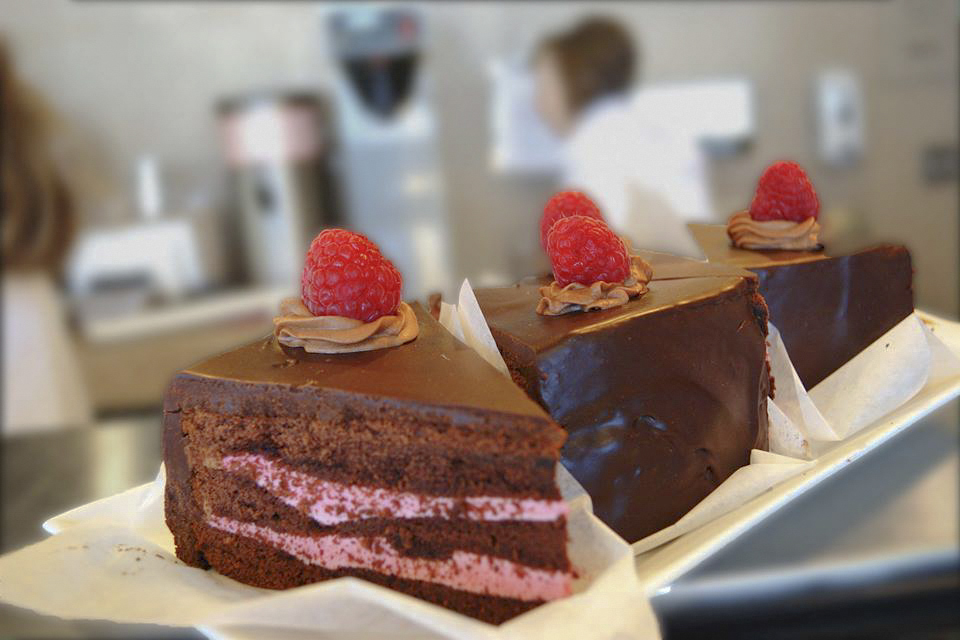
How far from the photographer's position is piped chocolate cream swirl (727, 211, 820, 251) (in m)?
1.65

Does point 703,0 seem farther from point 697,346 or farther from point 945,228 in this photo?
point 697,346

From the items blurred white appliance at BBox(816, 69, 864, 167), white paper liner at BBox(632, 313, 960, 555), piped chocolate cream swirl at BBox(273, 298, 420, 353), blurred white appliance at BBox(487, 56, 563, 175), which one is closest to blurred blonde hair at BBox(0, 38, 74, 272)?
piped chocolate cream swirl at BBox(273, 298, 420, 353)

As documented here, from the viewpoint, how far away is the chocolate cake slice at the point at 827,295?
156 cm

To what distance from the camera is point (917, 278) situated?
4566 millimetres

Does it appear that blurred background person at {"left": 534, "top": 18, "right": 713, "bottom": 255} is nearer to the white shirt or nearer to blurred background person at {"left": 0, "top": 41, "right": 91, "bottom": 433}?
the white shirt

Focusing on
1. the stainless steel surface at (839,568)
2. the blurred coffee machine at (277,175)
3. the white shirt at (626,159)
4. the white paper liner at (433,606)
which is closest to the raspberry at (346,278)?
the white paper liner at (433,606)

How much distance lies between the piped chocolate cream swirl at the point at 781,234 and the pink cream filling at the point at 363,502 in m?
0.89

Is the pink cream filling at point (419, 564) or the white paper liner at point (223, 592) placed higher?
the white paper liner at point (223, 592)

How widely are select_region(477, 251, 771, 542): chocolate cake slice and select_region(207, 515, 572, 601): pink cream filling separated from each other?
16cm

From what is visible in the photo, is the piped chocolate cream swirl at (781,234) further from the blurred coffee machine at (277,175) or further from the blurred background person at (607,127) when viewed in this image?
the blurred coffee machine at (277,175)

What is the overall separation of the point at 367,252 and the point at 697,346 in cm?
53

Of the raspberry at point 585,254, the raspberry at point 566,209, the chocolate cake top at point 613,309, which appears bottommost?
the chocolate cake top at point 613,309

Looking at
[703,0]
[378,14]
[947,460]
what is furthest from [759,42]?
[947,460]

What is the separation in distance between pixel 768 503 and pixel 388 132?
3.31 meters
